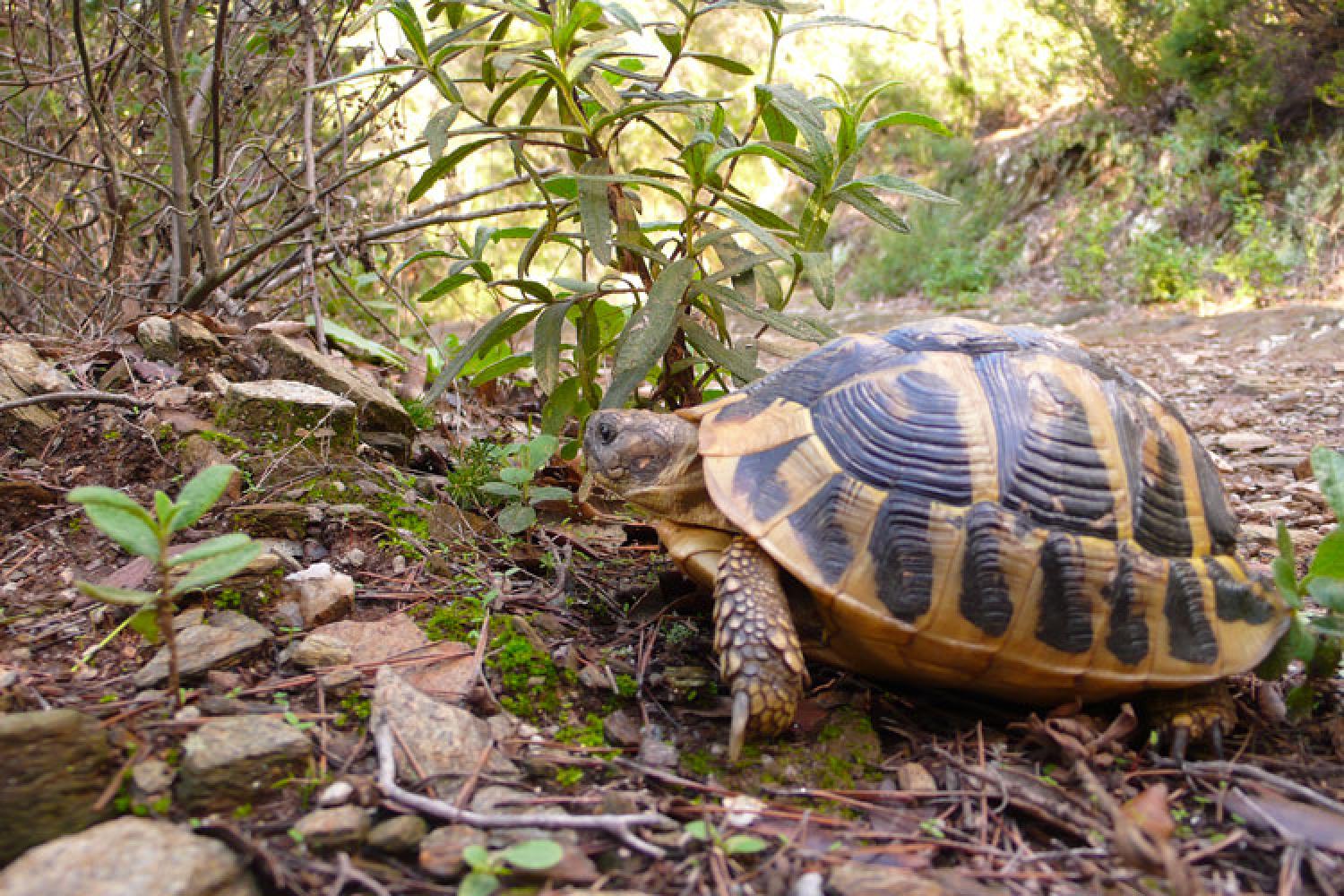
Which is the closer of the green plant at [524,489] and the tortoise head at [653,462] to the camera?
the tortoise head at [653,462]

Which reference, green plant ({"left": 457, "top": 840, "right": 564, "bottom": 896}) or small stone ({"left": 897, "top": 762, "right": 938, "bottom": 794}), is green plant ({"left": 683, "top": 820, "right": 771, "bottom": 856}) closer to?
green plant ({"left": 457, "top": 840, "right": 564, "bottom": 896})

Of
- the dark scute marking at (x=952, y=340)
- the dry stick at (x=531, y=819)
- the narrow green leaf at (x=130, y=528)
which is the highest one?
the dark scute marking at (x=952, y=340)

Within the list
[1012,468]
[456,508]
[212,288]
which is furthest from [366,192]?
[1012,468]

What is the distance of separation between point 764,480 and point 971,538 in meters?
0.47

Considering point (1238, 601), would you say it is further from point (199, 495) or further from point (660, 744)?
point (199, 495)

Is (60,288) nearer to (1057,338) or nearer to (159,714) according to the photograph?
(159,714)

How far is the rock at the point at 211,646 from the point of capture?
1740 millimetres

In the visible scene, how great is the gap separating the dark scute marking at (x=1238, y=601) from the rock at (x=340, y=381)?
2.39 metres

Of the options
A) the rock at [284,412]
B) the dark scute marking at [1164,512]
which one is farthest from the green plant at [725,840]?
the rock at [284,412]

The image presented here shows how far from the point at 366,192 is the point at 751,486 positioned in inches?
172

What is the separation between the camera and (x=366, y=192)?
218 inches

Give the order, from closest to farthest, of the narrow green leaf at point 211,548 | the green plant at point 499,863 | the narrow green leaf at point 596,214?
the green plant at point 499,863
the narrow green leaf at point 211,548
the narrow green leaf at point 596,214

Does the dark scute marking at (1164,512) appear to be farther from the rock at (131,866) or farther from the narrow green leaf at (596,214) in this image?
the rock at (131,866)

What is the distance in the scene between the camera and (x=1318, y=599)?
6.12 ft
